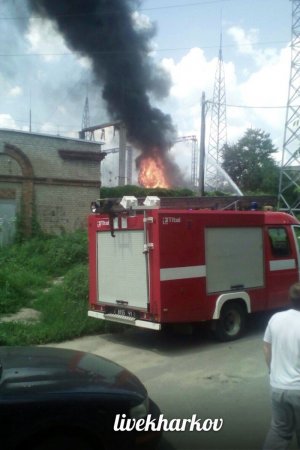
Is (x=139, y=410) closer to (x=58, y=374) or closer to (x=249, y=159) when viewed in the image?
(x=58, y=374)

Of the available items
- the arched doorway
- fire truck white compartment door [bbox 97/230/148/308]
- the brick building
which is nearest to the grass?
fire truck white compartment door [bbox 97/230/148/308]

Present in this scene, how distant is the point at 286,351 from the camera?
11.9 ft

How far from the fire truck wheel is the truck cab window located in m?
1.42

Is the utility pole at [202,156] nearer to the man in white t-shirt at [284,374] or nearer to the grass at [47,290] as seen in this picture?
the grass at [47,290]

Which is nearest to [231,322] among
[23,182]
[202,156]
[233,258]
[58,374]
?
[233,258]

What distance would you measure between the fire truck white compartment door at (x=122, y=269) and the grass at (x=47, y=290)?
3.03 feet

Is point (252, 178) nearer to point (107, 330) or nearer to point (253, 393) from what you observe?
point (107, 330)

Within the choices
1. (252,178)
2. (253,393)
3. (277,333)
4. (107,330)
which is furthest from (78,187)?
(252,178)

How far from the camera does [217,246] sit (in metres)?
8.36

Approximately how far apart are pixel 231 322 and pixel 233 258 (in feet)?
3.76

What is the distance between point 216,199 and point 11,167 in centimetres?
1041

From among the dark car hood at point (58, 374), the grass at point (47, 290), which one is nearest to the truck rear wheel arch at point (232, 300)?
the grass at point (47, 290)

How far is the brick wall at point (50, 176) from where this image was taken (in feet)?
57.5

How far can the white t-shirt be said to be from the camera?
358 centimetres
